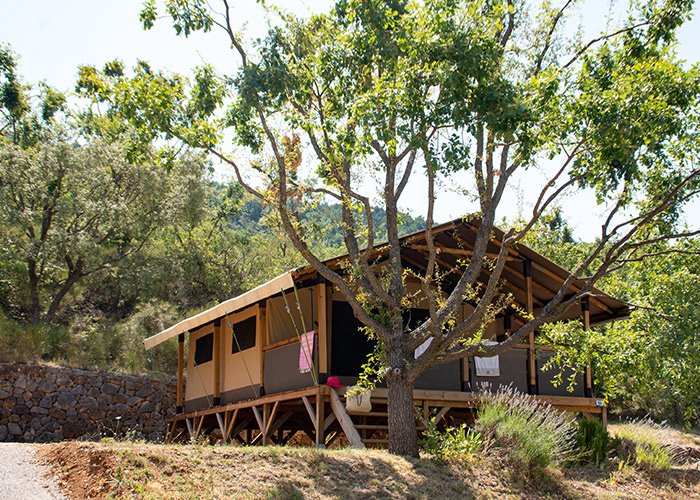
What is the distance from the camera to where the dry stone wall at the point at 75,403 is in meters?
13.8

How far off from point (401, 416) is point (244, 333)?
5189 millimetres

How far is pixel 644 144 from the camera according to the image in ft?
23.3

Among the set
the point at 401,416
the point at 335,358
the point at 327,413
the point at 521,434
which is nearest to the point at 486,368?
the point at 335,358

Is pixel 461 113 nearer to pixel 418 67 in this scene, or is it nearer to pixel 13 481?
pixel 418 67

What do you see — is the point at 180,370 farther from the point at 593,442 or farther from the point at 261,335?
the point at 593,442

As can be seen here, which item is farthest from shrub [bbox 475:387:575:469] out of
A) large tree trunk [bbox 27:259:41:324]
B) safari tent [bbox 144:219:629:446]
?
large tree trunk [bbox 27:259:41:324]

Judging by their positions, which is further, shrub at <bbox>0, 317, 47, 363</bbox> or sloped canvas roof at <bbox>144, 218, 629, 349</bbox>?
shrub at <bbox>0, 317, 47, 363</bbox>

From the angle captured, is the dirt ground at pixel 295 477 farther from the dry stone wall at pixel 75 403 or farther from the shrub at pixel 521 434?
the dry stone wall at pixel 75 403

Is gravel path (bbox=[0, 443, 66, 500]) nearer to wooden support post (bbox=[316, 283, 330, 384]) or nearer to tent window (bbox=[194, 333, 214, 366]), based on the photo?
wooden support post (bbox=[316, 283, 330, 384])

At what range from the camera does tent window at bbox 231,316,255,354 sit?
11906 millimetres

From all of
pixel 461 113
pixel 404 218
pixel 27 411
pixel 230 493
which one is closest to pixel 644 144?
pixel 461 113

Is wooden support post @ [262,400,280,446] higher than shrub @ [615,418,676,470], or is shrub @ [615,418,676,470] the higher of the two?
wooden support post @ [262,400,280,446]

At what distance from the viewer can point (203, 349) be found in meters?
14.2

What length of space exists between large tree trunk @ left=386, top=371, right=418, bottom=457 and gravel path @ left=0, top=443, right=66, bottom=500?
389 cm
